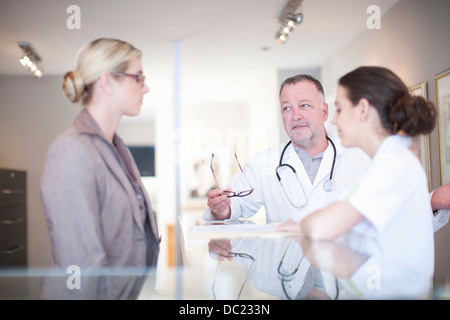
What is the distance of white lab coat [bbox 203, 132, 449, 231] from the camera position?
5.29 ft

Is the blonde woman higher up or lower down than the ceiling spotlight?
lower down

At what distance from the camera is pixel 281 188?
1781mm

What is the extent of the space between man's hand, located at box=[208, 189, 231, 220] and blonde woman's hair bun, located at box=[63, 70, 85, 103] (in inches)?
26.9

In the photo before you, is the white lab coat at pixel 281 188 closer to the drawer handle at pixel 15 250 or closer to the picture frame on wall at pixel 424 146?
the picture frame on wall at pixel 424 146

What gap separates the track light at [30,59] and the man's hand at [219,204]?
91cm

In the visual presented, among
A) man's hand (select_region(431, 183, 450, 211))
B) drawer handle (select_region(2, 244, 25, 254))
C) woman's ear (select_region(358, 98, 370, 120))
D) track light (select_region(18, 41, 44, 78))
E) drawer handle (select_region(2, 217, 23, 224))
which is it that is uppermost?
track light (select_region(18, 41, 44, 78))

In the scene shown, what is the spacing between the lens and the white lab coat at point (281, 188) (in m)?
1.61

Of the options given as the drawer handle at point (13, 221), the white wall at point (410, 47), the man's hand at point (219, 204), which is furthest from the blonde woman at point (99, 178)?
the white wall at point (410, 47)

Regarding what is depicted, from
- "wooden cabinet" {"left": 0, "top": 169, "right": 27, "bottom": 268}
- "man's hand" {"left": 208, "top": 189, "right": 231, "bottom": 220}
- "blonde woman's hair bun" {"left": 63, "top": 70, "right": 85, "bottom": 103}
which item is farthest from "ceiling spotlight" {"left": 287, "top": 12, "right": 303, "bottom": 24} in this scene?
"wooden cabinet" {"left": 0, "top": 169, "right": 27, "bottom": 268}

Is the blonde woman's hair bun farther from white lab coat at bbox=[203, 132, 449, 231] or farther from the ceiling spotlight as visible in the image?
the ceiling spotlight

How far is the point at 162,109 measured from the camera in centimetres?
283
